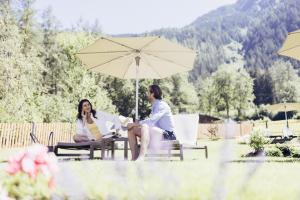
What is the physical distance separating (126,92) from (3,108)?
28.4 m

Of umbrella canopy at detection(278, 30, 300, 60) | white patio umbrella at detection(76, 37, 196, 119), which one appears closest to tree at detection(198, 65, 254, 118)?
white patio umbrella at detection(76, 37, 196, 119)

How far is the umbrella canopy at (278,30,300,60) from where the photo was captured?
818 cm

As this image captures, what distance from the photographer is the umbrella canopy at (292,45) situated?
322 inches

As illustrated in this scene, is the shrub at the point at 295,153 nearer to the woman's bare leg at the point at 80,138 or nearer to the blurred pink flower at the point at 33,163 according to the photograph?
the woman's bare leg at the point at 80,138

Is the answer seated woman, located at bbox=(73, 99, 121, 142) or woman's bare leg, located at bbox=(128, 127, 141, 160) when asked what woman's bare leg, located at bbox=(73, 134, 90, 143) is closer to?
seated woman, located at bbox=(73, 99, 121, 142)

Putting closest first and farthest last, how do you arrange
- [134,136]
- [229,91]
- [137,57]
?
[134,136]
[137,57]
[229,91]

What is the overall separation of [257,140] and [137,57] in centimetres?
429

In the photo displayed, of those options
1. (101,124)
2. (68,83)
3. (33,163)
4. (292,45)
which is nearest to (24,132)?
(101,124)

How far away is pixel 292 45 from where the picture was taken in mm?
8484

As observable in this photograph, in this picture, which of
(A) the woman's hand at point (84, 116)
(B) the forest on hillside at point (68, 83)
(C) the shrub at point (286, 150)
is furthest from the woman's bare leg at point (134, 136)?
(B) the forest on hillside at point (68, 83)

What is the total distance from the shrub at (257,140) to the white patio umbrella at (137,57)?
10.7 ft

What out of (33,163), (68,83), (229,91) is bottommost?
(33,163)

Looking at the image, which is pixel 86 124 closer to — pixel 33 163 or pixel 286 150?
pixel 286 150

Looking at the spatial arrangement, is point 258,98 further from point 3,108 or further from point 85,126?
point 85,126
